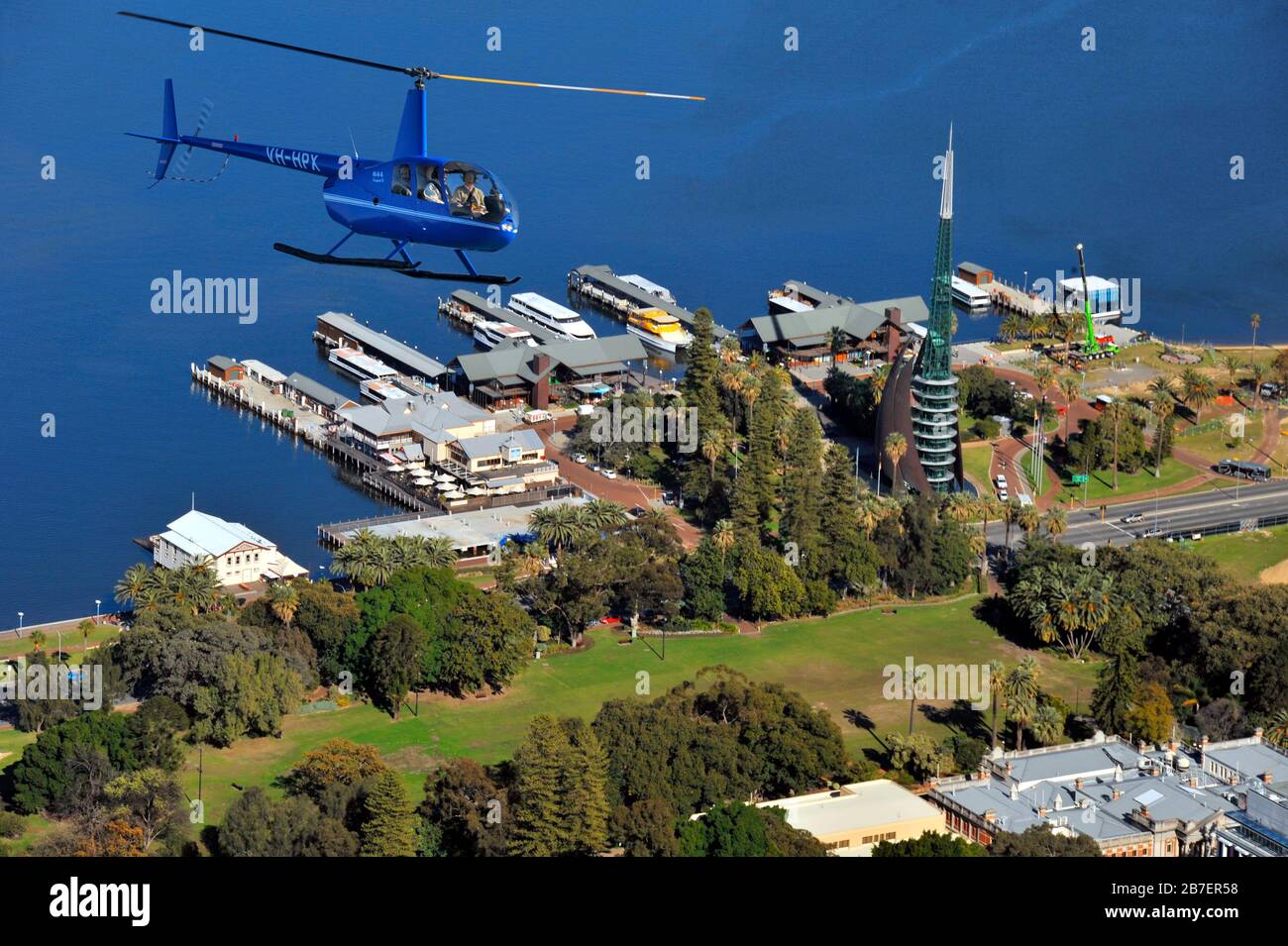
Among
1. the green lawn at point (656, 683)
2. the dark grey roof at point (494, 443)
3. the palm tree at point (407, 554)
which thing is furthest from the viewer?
the dark grey roof at point (494, 443)

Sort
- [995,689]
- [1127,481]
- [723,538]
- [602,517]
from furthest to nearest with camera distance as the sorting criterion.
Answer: [1127,481] → [602,517] → [723,538] → [995,689]

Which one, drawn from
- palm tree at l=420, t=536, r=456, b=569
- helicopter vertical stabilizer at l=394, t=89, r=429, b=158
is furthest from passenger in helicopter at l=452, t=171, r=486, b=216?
palm tree at l=420, t=536, r=456, b=569

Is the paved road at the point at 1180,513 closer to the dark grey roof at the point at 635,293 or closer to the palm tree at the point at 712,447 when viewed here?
the palm tree at the point at 712,447

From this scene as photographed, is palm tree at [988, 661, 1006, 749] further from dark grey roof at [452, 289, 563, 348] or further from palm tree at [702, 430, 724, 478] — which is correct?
dark grey roof at [452, 289, 563, 348]

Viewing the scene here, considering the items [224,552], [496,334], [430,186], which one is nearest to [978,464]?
[496,334]

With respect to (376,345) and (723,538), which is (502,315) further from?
(723,538)

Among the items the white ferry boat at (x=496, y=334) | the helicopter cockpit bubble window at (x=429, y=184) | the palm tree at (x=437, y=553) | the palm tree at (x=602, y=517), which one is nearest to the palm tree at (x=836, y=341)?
the white ferry boat at (x=496, y=334)

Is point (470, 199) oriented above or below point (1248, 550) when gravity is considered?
above
